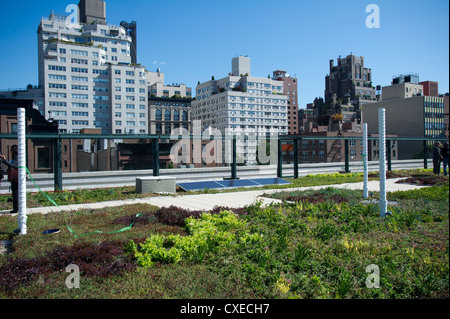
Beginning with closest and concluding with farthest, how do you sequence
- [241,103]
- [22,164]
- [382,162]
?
[22,164] → [382,162] → [241,103]

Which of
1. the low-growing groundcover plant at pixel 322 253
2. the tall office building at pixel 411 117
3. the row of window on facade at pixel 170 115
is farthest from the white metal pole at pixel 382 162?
the row of window on facade at pixel 170 115

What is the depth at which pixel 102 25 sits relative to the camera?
123 m

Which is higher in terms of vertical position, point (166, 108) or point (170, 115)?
point (166, 108)

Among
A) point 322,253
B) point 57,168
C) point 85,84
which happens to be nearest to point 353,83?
point 85,84

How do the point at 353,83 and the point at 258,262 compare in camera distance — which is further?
the point at 353,83

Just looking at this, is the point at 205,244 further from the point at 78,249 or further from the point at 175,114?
the point at 175,114

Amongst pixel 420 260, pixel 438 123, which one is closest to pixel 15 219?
pixel 420 260

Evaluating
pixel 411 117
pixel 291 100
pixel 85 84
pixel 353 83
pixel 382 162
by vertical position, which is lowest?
pixel 382 162

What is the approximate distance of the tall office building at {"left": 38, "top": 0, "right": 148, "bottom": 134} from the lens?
103 meters

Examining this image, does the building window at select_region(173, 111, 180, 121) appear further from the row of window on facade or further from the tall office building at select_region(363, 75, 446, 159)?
the tall office building at select_region(363, 75, 446, 159)

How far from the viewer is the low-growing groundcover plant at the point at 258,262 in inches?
185

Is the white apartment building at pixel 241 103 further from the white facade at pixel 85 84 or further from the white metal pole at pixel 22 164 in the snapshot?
the white metal pole at pixel 22 164

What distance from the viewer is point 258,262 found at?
582 centimetres

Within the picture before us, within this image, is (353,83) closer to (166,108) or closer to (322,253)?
(166,108)
